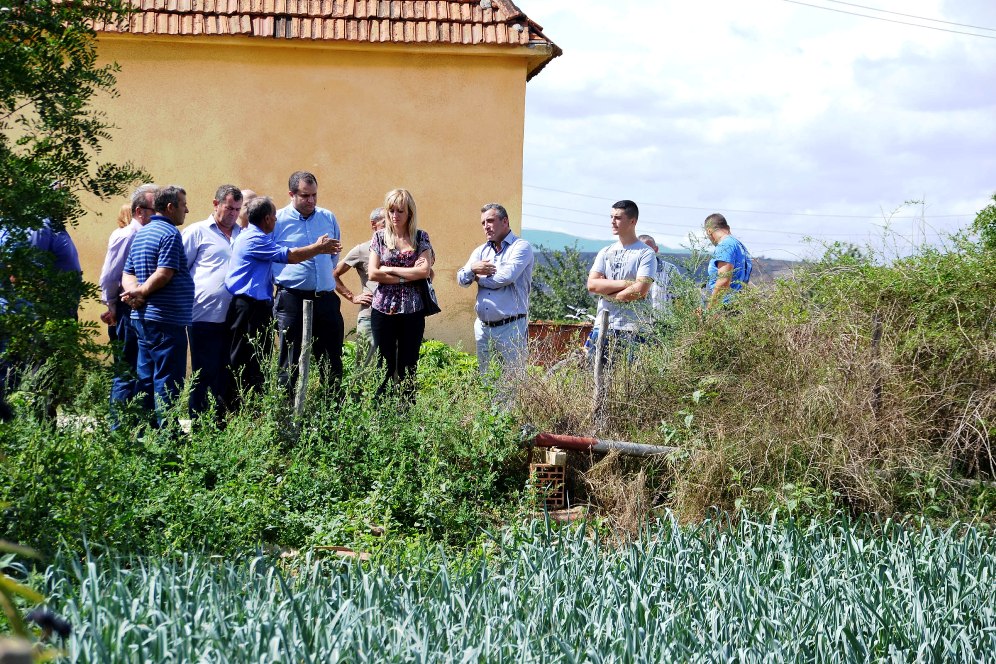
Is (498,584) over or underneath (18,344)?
underneath

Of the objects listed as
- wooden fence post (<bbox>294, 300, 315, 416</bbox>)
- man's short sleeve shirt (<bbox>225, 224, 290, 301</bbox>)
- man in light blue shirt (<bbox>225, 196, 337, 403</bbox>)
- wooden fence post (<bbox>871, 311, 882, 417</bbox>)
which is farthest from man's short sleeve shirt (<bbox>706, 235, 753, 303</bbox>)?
man's short sleeve shirt (<bbox>225, 224, 290, 301</bbox>)

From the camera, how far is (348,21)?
38.8 ft

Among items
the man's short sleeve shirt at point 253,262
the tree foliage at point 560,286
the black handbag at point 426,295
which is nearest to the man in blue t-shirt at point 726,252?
the black handbag at point 426,295

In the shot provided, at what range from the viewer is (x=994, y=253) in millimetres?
6434

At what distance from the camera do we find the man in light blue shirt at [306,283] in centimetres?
740

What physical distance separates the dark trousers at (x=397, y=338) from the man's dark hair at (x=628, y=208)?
5.51ft

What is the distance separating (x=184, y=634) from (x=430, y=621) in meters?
0.76

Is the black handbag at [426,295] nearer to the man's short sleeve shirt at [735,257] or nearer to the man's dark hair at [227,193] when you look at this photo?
the man's dark hair at [227,193]

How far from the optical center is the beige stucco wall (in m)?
11.8

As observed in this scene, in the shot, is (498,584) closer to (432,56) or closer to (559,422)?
(559,422)

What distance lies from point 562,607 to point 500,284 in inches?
168

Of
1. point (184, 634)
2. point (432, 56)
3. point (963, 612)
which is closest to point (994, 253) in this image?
point (963, 612)

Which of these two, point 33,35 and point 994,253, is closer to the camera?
point 33,35

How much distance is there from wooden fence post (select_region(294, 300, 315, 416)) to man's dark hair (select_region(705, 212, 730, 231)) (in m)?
3.20
